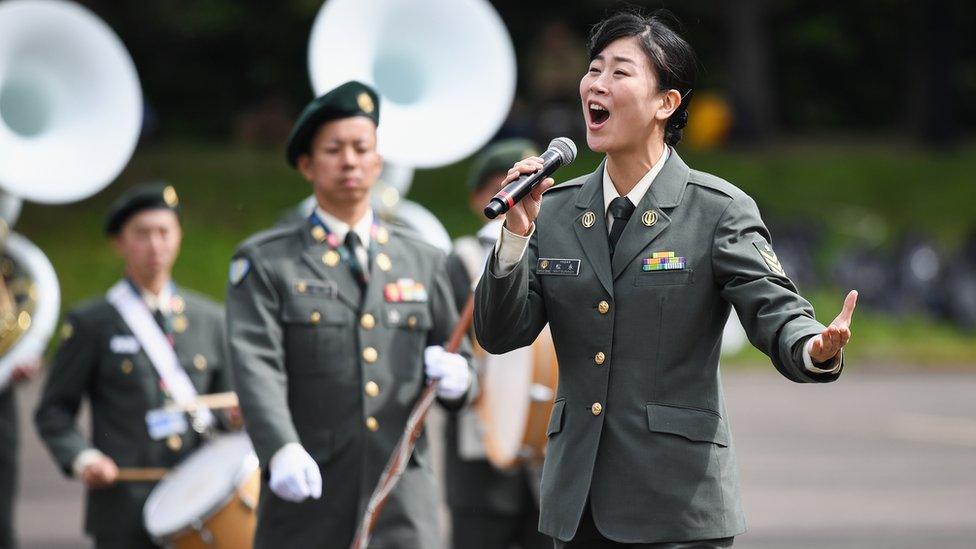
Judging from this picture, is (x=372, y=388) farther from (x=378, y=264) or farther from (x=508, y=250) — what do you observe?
(x=508, y=250)

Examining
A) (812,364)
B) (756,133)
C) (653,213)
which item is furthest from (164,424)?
(756,133)

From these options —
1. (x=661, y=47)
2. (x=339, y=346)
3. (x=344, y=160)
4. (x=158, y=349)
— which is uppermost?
(x=661, y=47)

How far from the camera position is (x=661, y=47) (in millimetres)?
4094

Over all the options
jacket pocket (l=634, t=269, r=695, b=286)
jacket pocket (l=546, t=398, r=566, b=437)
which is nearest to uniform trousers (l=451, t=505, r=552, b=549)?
jacket pocket (l=546, t=398, r=566, b=437)

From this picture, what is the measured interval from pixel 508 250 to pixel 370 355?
1.45 metres

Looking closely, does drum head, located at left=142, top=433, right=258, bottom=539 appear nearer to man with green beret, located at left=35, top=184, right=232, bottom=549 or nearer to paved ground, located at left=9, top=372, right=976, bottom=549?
man with green beret, located at left=35, top=184, right=232, bottom=549

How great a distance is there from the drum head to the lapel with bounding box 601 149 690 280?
2090 mm

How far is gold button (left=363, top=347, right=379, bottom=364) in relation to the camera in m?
5.29

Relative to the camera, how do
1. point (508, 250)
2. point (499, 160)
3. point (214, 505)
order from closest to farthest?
point (508, 250)
point (214, 505)
point (499, 160)

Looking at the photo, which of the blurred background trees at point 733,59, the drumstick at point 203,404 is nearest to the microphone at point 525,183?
→ the drumstick at point 203,404

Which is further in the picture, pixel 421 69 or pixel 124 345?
pixel 421 69

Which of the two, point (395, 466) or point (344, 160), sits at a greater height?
point (344, 160)

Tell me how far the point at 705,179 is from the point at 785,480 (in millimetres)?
7249

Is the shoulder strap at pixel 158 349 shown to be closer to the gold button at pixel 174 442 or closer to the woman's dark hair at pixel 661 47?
the gold button at pixel 174 442
